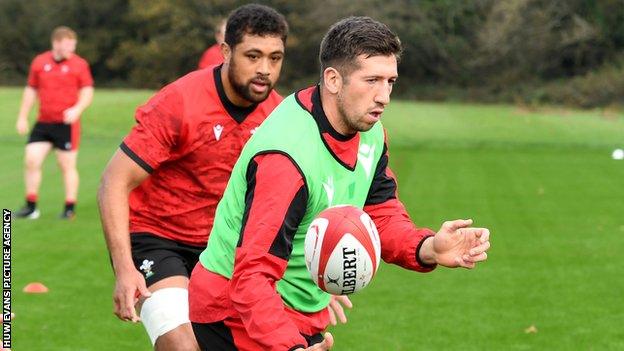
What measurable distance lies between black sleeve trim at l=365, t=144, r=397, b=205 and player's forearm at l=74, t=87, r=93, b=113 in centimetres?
1097

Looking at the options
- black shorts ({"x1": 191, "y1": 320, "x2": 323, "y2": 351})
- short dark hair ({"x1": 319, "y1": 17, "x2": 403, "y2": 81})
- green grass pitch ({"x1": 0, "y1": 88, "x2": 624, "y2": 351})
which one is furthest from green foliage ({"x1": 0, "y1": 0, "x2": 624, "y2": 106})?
short dark hair ({"x1": 319, "y1": 17, "x2": 403, "y2": 81})

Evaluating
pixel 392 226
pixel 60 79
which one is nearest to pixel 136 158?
pixel 392 226

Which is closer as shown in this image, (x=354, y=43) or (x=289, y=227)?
(x=289, y=227)

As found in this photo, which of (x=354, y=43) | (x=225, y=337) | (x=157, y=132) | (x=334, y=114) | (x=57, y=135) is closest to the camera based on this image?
(x=354, y=43)

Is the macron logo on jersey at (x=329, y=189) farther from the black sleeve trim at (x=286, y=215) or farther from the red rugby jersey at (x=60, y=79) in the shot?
the red rugby jersey at (x=60, y=79)

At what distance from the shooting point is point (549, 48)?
58.6 m

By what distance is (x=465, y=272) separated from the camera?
1227cm

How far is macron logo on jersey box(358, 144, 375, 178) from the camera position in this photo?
16.4 ft

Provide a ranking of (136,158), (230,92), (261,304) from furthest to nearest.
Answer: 1. (230,92)
2. (136,158)
3. (261,304)

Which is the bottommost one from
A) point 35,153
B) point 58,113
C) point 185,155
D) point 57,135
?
point 185,155

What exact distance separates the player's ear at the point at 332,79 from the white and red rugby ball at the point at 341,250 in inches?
Answer: 18.2

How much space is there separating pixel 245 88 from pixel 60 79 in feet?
34.4

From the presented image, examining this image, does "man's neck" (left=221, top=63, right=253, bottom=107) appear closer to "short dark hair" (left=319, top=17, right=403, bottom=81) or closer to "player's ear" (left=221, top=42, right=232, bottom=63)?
"player's ear" (left=221, top=42, right=232, bottom=63)

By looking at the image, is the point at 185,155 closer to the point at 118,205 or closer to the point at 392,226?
the point at 118,205
